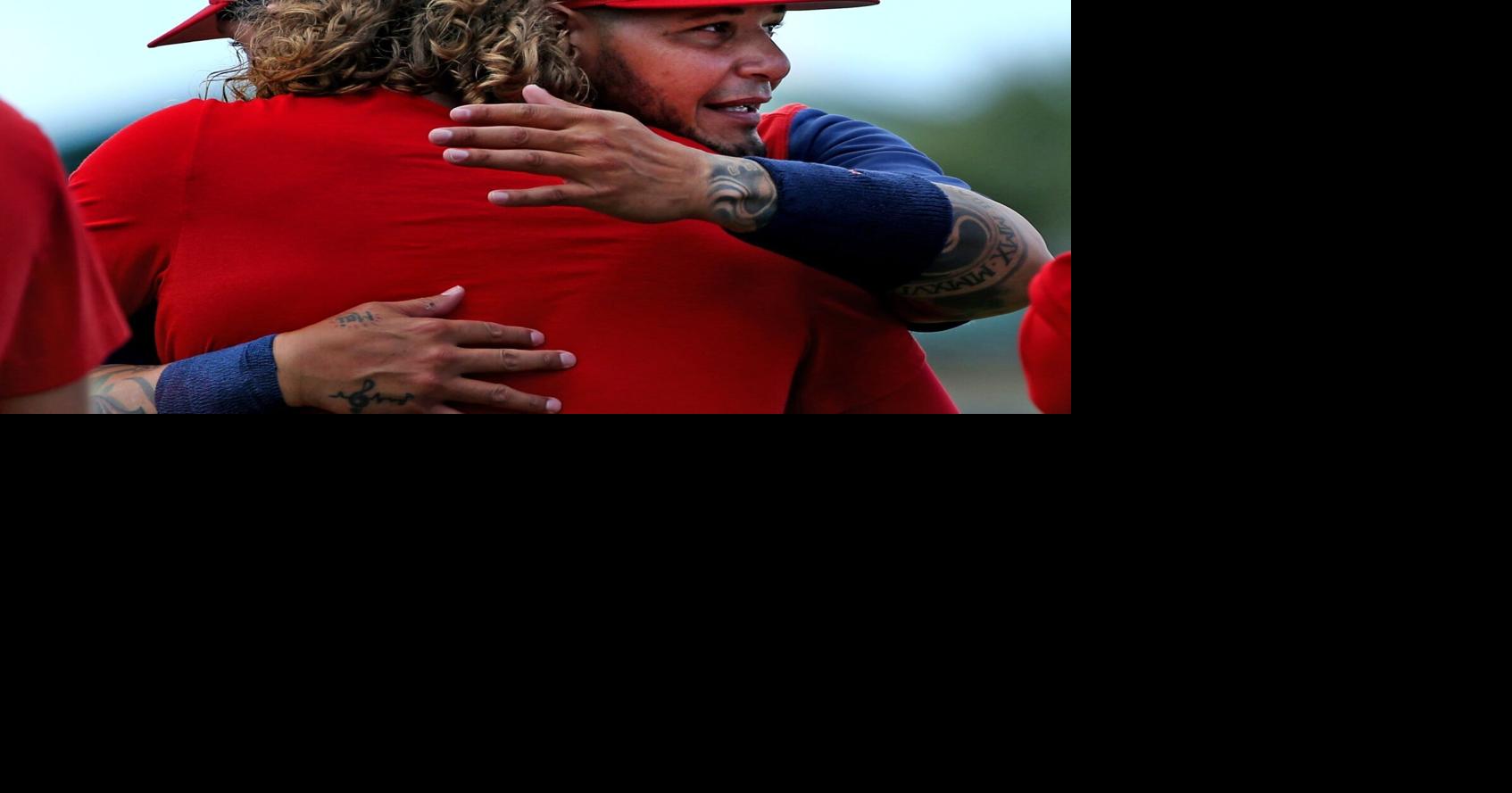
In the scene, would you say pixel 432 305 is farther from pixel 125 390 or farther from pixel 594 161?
pixel 125 390

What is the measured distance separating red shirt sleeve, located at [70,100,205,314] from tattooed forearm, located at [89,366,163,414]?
0.11 m

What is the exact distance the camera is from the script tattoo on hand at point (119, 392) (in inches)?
66.4

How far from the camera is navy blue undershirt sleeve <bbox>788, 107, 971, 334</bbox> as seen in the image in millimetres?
1865

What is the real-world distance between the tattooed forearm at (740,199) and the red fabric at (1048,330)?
338 millimetres

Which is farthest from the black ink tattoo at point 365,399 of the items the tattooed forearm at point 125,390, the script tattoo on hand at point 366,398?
the tattooed forearm at point 125,390

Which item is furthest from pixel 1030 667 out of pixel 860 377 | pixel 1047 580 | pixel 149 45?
pixel 149 45

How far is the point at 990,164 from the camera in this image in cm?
509

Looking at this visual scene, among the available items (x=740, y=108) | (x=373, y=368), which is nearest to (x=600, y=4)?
(x=740, y=108)

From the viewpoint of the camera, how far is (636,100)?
6.00ft

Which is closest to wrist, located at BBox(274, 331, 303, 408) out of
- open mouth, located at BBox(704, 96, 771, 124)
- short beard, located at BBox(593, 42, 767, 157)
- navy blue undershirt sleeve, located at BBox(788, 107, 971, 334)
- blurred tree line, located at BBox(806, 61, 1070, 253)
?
short beard, located at BBox(593, 42, 767, 157)

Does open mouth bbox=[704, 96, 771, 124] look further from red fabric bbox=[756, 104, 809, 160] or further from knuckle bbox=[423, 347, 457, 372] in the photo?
knuckle bbox=[423, 347, 457, 372]

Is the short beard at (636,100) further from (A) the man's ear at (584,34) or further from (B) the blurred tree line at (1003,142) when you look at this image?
(B) the blurred tree line at (1003,142)

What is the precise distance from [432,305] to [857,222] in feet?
1.80

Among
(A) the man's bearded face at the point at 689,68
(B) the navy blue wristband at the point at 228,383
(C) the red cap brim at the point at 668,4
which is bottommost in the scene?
(B) the navy blue wristband at the point at 228,383
